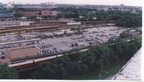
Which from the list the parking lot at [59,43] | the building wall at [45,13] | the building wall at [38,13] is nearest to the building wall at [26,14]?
the building wall at [38,13]

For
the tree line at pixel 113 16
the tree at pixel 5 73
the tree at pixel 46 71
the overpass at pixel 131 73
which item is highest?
the tree line at pixel 113 16

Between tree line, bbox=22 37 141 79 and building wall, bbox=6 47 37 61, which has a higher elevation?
building wall, bbox=6 47 37 61

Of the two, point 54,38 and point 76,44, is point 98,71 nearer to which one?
point 76,44

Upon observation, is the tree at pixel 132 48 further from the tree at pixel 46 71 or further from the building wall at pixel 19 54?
the building wall at pixel 19 54

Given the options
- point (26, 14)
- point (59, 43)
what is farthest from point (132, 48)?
point (26, 14)

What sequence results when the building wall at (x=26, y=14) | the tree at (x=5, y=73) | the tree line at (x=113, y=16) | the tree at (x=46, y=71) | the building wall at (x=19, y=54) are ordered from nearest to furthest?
the tree at (x=5, y=73)
the tree at (x=46, y=71)
the building wall at (x=19, y=54)
the tree line at (x=113, y=16)
the building wall at (x=26, y=14)

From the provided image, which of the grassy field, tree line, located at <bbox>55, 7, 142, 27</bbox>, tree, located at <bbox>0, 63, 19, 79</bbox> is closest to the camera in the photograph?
tree, located at <bbox>0, 63, 19, 79</bbox>

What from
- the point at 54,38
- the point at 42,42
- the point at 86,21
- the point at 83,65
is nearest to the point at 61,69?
the point at 83,65

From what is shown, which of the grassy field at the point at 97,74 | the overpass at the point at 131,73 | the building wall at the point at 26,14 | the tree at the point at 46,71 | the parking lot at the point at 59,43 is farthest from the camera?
the building wall at the point at 26,14

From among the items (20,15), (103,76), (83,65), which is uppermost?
(20,15)

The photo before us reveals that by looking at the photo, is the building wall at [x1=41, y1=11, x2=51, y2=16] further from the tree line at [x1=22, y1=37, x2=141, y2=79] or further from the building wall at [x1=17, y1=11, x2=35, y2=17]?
the tree line at [x1=22, y1=37, x2=141, y2=79]

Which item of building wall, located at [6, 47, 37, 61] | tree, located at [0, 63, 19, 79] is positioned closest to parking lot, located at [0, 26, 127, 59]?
building wall, located at [6, 47, 37, 61]
